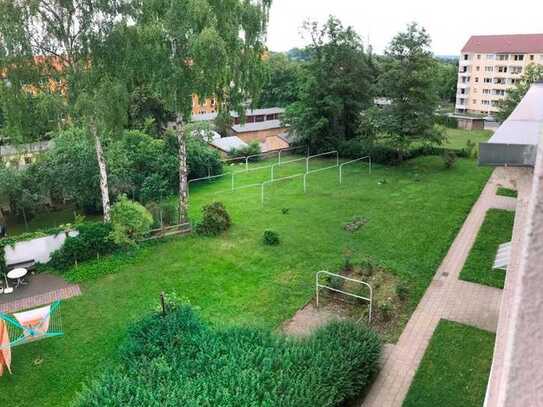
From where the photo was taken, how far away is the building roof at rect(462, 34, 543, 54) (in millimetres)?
48747

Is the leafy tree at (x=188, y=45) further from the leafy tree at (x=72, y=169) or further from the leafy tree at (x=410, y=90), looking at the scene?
the leafy tree at (x=410, y=90)

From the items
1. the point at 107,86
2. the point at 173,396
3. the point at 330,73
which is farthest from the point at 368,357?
the point at 330,73

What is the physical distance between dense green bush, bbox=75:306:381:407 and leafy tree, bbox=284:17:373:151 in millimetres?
23228

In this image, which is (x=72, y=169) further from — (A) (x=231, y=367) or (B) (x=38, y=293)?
(A) (x=231, y=367)

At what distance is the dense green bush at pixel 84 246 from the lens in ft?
46.1

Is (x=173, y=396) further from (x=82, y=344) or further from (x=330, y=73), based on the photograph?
(x=330, y=73)

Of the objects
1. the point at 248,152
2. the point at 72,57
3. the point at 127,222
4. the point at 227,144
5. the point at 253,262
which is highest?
the point at 72,57

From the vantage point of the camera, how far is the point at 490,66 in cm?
5259

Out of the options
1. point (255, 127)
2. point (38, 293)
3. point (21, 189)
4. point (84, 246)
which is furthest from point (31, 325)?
point (255, 127)

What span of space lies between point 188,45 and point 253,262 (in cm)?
756

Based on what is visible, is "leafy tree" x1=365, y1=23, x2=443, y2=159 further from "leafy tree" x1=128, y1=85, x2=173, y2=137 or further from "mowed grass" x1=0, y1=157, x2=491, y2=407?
"leafy tree" x1=128, y1=85, x2=173, y2=137

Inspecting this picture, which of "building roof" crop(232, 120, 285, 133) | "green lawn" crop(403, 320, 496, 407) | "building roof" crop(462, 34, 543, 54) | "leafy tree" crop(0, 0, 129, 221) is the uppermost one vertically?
"building roof" crop(462, 34, 543, 54)

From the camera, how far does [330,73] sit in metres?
30.0

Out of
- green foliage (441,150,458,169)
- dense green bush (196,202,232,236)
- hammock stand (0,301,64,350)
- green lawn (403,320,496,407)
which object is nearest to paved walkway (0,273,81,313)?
hammock stand (0,301,64,350)
